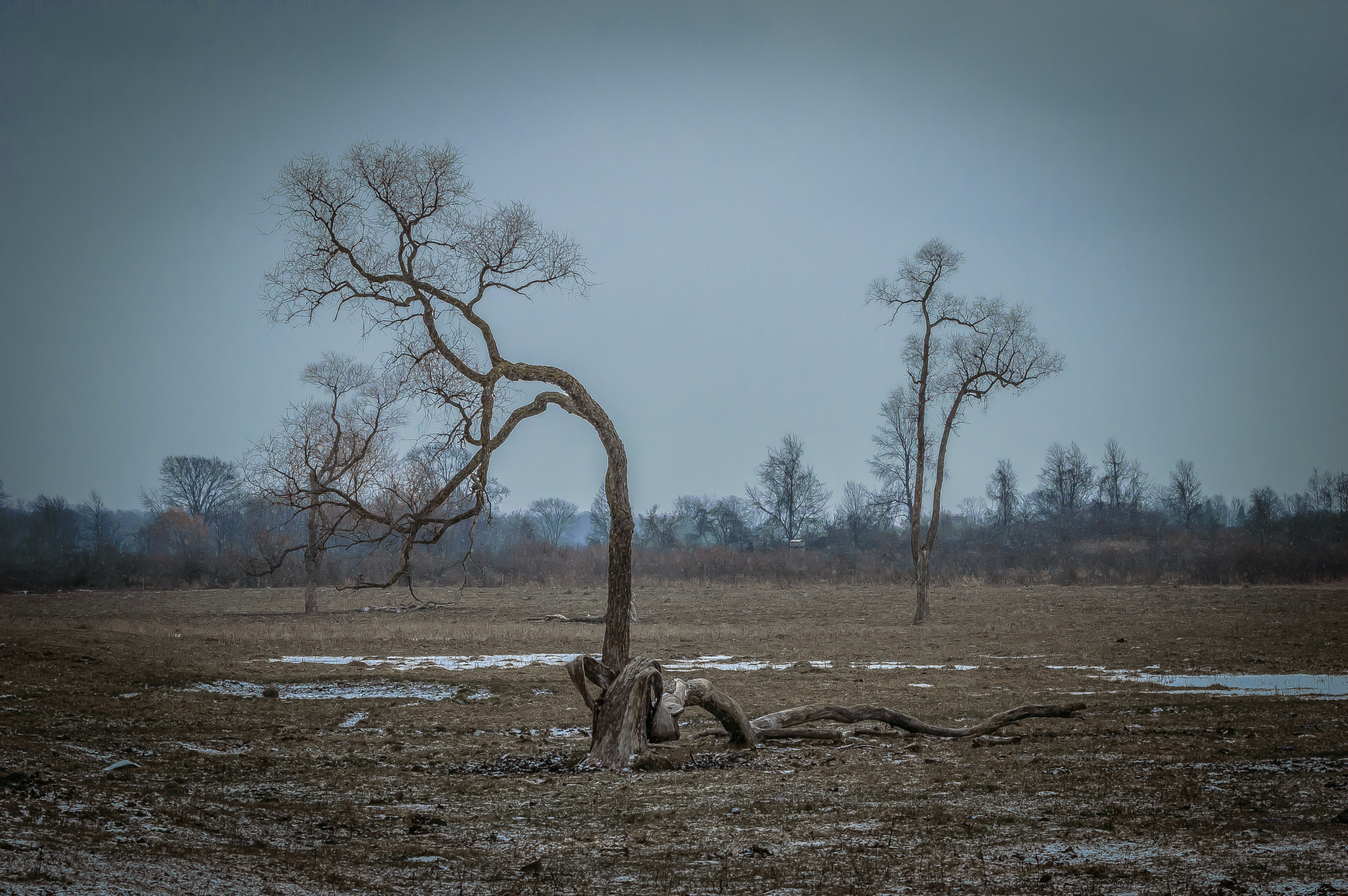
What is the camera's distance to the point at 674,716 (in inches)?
423

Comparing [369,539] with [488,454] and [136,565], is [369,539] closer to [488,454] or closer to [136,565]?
[488,454]

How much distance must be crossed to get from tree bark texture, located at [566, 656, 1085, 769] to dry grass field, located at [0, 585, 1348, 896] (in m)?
0.29

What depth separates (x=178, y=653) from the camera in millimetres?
19094

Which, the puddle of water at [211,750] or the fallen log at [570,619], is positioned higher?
the puddle of water at [211,750]

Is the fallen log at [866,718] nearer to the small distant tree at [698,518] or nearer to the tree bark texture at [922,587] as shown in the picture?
the tree bark texture at [922,587]

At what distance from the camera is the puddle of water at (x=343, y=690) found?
14.9 meters

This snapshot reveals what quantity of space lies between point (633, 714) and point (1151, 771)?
17.2ft

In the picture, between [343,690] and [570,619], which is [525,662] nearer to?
[343,690]

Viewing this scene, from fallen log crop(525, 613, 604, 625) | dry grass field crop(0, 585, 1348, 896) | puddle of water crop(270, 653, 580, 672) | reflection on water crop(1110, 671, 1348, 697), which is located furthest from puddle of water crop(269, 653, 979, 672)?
fallen log crop(525, 613, 604, 625)

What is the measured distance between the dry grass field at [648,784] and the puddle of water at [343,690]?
0.27ft

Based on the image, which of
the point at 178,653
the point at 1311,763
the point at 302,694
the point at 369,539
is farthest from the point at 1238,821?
the point at 178,653

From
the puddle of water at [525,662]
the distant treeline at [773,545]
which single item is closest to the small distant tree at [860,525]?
the distant treeline at [773,545]

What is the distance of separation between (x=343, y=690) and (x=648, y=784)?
906cm

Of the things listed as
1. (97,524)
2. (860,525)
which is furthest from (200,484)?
(860,525)
